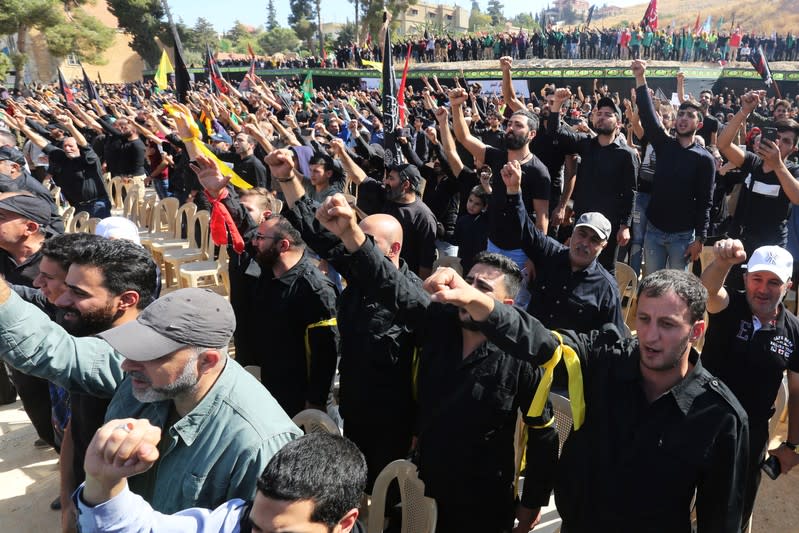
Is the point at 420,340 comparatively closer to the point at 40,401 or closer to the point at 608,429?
the point at 608,429

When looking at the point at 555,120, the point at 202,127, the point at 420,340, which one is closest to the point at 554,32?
the point at 202,127

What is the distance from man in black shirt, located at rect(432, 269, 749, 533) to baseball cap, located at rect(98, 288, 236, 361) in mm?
737

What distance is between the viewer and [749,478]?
8.89ft

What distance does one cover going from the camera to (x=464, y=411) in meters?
2.40

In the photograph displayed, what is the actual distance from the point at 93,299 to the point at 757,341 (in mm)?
2992

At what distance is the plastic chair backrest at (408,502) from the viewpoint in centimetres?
221

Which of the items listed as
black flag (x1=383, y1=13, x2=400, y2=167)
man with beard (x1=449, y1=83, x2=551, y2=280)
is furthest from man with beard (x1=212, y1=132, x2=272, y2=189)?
man with beard (x1=449, y1=83, x2=551, y2=280)

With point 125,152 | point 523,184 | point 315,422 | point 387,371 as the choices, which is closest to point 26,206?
point 315,422

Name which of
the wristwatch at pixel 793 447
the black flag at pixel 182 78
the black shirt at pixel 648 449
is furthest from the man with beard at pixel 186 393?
the black flag at pixel 182 78

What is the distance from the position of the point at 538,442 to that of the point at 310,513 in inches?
51.2

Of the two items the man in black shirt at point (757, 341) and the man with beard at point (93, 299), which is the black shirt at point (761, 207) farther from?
the man with beard at point (93, 299)

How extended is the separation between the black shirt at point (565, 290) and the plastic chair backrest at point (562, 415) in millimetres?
577

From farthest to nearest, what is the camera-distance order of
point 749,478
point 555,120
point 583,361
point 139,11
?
1. point 139,11
2. point 555,120
3. point 749,478
4. point 583,361

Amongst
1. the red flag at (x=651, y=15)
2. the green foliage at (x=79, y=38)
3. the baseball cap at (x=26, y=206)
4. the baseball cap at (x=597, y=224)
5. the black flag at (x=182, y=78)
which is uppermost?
the green foliage at (x=79, y=38)
